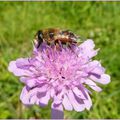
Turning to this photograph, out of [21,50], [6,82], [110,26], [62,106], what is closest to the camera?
[62,106]

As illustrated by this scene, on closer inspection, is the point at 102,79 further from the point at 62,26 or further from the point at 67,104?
the point at 62,26

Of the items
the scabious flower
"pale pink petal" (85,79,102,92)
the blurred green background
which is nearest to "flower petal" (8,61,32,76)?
the scabious flower

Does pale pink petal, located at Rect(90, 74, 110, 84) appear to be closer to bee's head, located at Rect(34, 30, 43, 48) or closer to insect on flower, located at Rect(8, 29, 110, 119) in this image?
insect on flower, located at Rect(8, 29, 110, 119)

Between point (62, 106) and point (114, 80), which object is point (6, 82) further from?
point (62, 106)

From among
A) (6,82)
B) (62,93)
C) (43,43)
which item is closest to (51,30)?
(43,43)

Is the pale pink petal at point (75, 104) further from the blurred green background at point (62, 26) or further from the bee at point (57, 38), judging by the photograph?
the blurred green background at point (62, 26)

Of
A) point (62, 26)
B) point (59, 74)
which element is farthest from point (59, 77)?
point (62, 26)
